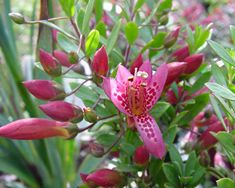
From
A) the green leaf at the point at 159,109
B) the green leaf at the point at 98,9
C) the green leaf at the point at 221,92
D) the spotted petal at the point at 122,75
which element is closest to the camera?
the green leaf at the point at 221,92

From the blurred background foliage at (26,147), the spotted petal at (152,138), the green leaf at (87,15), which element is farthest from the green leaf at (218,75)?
the blurred background foliage at (26,147)

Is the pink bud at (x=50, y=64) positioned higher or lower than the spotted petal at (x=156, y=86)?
higher

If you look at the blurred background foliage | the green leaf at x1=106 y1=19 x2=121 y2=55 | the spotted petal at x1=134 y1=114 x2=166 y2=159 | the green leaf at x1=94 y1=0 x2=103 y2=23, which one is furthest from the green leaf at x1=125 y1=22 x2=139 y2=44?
the blurred background foliage

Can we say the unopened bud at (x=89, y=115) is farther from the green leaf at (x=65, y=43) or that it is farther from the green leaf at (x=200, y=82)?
the green leaf at (x=200, y=82)

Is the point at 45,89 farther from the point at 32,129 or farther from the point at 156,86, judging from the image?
the point at 156,86

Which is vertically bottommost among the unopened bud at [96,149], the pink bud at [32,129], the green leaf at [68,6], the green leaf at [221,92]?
the unopened bud at [96,149]

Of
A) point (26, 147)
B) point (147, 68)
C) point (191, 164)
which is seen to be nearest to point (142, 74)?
point (147, 68)

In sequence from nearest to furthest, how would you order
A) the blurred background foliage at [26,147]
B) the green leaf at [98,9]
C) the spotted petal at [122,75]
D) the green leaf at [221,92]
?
the green leaf at [221,92]
the spotted petal at [122,75]
the green leaf at [98,9]
the blurred background foliage at [26,147]
